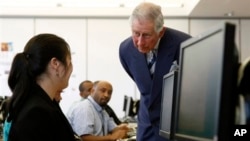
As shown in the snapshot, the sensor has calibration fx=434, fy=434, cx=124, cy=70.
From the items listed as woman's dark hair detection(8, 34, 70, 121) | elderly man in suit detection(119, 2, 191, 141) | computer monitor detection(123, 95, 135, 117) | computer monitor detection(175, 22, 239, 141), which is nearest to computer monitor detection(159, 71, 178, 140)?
computer monitor detection(175, 22, 239, 141)

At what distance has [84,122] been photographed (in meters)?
3.78

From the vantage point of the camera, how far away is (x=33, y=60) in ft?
5.49

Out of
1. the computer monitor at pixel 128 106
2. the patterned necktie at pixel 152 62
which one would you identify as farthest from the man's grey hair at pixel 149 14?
the computer monitor at pixel 128 106

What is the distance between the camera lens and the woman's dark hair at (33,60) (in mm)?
1660

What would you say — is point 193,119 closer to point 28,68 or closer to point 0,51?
point 28,68

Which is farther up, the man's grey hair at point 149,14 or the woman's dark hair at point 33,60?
the man's grey hair at point 149,14

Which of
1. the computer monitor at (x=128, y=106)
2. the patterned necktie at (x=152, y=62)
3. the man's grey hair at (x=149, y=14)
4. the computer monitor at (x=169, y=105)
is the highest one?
the man's grey hair at (x=149, y=14)

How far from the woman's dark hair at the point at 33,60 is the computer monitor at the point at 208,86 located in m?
0.57

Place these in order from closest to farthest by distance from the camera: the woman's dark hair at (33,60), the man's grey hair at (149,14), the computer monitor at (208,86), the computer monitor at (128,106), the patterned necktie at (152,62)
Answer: the computer monitor at (208,86) → the woman's dark hair at (33,60) → the man's grey hair at (149,14) → the patterned necktie at (152,62) → the computer monitor at (128,106)

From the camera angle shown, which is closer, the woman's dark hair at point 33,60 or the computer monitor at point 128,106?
the woman's dark hair at point 33,60

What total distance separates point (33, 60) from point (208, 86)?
87 cm

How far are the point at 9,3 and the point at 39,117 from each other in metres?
6.12

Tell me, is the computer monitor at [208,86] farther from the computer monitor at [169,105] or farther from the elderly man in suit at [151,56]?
the elderly man in suit at [151,56]

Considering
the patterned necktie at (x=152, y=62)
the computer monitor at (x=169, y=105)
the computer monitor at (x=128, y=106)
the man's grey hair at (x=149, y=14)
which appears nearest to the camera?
the computer monitor at (x=169, y=105)
